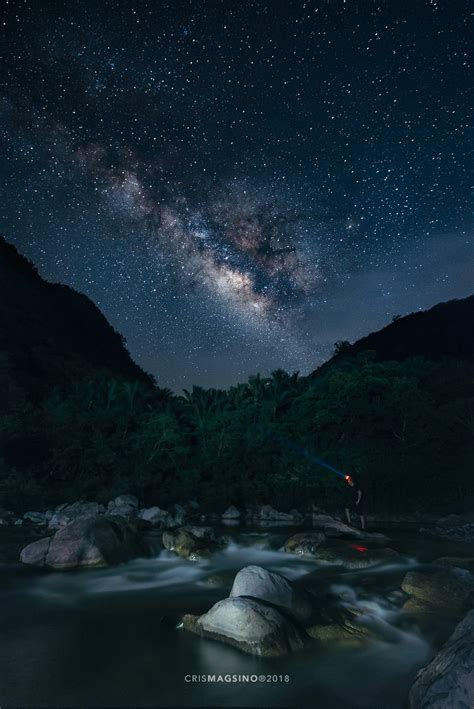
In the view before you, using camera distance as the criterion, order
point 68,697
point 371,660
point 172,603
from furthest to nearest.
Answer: point 172,603 < point 371,660 < point 68,697

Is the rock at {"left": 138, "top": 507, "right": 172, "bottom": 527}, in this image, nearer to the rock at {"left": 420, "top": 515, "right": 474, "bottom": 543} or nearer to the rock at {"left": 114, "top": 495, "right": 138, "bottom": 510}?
the rock at {"left": 114, "top": 495, "right": 138, "bottom": 510}

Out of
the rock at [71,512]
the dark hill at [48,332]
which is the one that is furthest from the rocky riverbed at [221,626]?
the dark hill at [48,332]

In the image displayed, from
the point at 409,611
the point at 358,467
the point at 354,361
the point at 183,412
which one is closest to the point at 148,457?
the point at 183,412

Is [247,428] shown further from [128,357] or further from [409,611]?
[128,357]

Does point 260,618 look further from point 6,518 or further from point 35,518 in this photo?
point 6,518

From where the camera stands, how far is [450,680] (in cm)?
368

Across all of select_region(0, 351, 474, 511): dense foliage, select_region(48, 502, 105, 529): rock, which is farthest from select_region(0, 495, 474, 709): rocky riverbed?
select_region(0, 351, 474, 511): dense foliage

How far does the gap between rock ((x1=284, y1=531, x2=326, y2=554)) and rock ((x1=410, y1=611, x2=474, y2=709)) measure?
9.62m

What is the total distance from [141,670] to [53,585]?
17.5ft

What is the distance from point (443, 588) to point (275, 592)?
382 centimetres

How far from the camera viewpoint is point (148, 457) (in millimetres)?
30531

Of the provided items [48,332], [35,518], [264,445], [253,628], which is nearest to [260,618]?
[253,628]

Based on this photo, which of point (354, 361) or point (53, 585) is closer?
point (53, 585)

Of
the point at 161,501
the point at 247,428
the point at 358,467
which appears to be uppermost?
the point at 247,428
